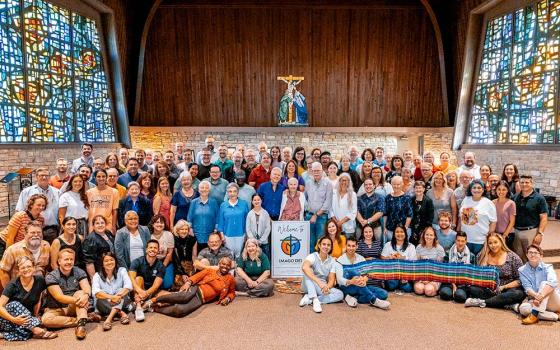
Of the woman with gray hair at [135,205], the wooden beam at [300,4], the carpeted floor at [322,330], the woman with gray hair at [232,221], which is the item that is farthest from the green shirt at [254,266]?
the wooden beam at [300,4]

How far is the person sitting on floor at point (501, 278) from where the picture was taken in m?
4.25

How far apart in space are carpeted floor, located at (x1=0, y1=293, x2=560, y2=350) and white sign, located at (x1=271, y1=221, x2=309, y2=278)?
85cm

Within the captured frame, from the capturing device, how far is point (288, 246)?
521cm

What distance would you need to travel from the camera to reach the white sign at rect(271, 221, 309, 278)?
518 centimetres

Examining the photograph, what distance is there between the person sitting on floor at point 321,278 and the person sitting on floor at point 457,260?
120cm

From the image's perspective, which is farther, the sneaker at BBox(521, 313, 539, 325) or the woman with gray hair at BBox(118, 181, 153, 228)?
the woman with gray hair at BBox(118, 181, 153, 228)

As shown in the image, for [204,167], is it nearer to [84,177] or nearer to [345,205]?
[84,177]

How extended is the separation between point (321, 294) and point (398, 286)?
1067 mm

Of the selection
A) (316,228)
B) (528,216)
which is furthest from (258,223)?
(528,216)

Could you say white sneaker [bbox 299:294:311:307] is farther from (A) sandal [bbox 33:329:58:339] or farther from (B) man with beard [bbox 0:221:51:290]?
(B) man with beard [bbox 0:221:51:290]

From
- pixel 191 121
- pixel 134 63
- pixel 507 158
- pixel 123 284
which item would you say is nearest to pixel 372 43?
pixel 507 158

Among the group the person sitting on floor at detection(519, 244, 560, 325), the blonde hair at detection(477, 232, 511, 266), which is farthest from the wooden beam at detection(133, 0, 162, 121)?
the person sitting on floor at detection(519, 244, 560, 325)

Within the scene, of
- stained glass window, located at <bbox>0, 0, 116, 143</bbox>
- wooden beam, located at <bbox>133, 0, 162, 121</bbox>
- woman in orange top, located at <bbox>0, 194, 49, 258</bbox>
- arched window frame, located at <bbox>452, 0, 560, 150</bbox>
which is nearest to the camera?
woman in orange top, located at <bbox>0, 194, 49, 258</bbox>

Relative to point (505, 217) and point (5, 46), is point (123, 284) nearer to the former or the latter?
point (505, 217)
